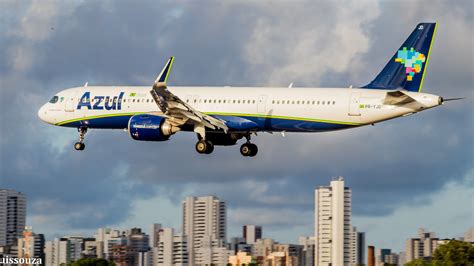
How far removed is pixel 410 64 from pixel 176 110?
690 inches

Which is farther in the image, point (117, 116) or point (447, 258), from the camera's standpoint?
point (447, 258)

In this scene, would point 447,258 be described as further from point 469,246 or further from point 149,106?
point 149,106

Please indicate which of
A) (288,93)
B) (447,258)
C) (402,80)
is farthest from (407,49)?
(447,258)

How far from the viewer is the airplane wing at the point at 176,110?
90375 millimetres

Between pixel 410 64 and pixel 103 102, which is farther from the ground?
pixel 410 64

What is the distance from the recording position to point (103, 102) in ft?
324

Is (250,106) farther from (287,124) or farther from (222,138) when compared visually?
(222,138)

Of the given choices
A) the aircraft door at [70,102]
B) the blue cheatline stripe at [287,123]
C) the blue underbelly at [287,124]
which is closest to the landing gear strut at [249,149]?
the blue underbelly at [287,124]

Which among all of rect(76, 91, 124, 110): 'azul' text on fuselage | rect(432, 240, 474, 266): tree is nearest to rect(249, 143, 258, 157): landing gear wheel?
rect(76, 91, 124, 110): 'azul' text on fuselage

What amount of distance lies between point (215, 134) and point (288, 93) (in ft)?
29.5

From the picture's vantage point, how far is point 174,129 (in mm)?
94938

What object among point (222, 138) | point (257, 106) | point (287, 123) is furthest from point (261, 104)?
point (222, 138)

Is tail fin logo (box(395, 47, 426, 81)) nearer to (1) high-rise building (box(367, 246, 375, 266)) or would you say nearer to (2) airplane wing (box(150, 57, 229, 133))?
(2) airplane wing (box(150, 57, 229, 133))

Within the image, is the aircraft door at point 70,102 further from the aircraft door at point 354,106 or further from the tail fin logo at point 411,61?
the tail fin logo at point 411,61
